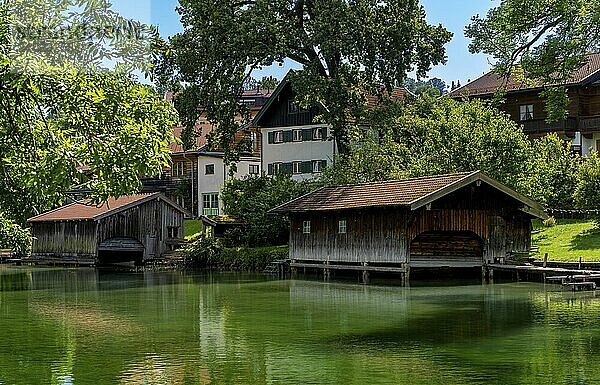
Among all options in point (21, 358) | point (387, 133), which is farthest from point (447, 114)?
point (21, 358)

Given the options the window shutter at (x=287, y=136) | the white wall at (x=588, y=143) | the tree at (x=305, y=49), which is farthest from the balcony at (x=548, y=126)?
the window shutter at (x=287, y=136)

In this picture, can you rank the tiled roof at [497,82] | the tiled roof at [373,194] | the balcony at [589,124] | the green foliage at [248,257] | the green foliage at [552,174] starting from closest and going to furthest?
the tiled roof at [373,194]
the green foliage at [552,174]
the green foliage at [248,257]
the balcony at [589,124]
the tiled roof at [497,82]

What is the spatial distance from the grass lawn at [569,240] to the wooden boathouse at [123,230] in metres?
20.5

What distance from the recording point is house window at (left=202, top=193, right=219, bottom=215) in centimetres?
6612

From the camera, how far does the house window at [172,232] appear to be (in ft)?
173

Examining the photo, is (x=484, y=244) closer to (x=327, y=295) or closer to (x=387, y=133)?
(x=327, y=295)

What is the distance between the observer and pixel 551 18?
18266 millimetres

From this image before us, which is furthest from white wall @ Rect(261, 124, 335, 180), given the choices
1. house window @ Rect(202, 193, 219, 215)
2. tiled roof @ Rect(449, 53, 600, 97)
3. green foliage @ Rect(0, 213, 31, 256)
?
green foliage @ Rect(0, 213, 31, 256)

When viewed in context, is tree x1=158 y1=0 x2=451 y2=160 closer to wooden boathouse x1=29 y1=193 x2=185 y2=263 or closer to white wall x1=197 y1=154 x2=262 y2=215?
wooden boathouse x1=29 y1=193 x2=185 y2=263

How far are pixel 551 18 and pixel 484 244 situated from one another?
1755 cm

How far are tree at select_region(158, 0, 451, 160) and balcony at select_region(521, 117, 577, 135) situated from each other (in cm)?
1130

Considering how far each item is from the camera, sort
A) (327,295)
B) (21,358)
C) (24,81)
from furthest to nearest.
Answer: (327,295) < (21,358) < (24,81)

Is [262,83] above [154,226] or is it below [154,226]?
above

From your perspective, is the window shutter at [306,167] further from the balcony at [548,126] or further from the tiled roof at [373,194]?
the tiled roof at [373,194]
